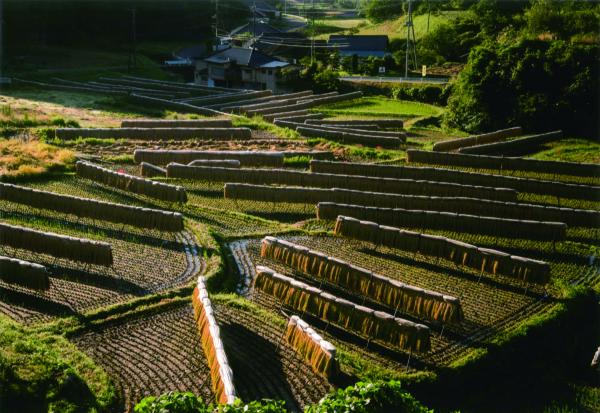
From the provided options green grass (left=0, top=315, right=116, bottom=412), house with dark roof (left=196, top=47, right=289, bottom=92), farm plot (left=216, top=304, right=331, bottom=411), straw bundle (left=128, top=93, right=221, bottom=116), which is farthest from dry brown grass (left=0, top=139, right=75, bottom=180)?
house with dark roof (left=196, top=47, right=289, bottom=92)

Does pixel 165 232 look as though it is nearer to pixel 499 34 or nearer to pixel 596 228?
pixel 596 228

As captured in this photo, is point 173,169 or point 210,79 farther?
point 210,79

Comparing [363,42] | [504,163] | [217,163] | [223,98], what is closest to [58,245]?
[217,163]

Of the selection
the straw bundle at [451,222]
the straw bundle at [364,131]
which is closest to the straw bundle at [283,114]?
the straw bundle at [364,131]

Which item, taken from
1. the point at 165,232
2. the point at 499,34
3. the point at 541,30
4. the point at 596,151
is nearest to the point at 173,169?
the point at 165,232

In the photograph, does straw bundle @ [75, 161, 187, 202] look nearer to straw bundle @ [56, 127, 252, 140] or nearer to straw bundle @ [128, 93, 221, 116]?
straw bundle @ [56, 127, 252, 140]

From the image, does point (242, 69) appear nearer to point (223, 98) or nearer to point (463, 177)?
point (223, 98)
